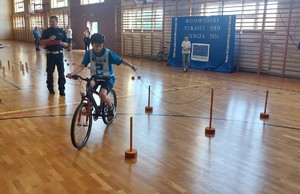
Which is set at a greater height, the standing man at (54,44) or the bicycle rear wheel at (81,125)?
the standing man at (54,44)

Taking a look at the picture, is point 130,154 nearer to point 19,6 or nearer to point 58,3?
point 58,3

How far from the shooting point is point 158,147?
12.5 feet

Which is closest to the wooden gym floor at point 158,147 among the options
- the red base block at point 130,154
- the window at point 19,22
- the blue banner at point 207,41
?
the red base block at point 130,154

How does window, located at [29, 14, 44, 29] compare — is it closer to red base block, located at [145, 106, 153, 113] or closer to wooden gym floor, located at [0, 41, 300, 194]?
wooden gym floor, located at [0, 41, 300, 194]

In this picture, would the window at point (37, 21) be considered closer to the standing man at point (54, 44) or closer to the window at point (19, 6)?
the window at point (19, 6)

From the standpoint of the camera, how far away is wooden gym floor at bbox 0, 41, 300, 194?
A: 2.88 meters

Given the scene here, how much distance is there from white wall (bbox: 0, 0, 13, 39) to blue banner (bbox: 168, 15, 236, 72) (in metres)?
28.0

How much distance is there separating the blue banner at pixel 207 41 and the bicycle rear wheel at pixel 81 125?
835cm

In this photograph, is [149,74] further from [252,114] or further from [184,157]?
[184,157]

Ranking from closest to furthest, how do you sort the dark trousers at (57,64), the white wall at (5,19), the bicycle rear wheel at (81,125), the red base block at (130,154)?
the red base block at (130,154), the bicycle rear wheel at (81,125), the dark trousers at (57,64), the white wall at (5,19)

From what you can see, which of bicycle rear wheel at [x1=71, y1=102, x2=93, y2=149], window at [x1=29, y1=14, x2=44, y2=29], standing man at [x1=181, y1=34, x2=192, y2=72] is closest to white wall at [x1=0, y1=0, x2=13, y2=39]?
window at [x1=29, y1=14, x2=44, y2=29]

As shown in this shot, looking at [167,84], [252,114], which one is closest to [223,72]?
[167,84]

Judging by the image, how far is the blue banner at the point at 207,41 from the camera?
11.2 m

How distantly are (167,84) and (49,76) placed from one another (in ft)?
10.4
